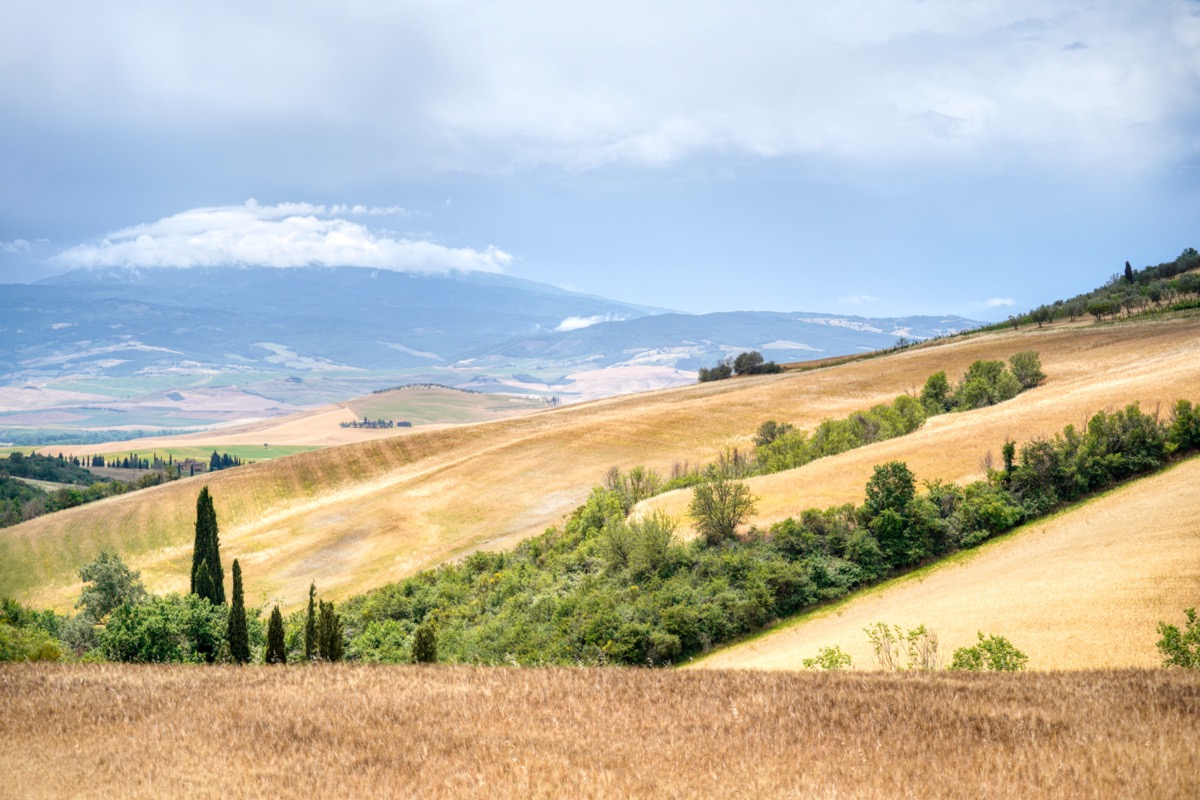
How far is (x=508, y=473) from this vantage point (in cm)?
9275

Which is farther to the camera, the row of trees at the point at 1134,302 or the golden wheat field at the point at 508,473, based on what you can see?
the row of trees at the point at 1134,302

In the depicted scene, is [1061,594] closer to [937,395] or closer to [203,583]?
[203,583]

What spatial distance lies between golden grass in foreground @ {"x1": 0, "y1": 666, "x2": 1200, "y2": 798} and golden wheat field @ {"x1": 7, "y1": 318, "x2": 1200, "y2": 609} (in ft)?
133

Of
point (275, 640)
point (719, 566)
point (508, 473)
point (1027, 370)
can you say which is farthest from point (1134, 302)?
point (275, 640)

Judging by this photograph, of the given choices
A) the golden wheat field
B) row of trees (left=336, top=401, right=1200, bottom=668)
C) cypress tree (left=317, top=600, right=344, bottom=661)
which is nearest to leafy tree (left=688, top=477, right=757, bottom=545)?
row of trees (left=336, top=401, right=1200, bottom=668)

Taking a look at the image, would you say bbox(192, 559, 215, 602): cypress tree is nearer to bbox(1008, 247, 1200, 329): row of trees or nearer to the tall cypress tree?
the tall cypress tree

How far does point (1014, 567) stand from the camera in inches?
1686

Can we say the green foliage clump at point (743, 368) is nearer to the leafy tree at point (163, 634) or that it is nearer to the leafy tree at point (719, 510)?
the leafy tree at point (719, 510)

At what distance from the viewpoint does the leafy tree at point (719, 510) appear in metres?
54.3

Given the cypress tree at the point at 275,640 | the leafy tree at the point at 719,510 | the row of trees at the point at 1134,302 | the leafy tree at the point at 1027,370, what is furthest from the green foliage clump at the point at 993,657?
the row of trees at the point at 1134,302

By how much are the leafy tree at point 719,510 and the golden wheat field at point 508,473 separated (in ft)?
8.34

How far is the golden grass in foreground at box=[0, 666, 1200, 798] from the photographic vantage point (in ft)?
38.8

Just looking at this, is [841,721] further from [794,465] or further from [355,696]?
[794,465]

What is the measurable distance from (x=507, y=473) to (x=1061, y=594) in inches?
2558
